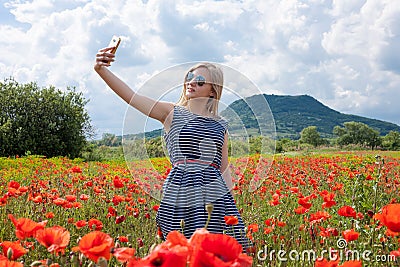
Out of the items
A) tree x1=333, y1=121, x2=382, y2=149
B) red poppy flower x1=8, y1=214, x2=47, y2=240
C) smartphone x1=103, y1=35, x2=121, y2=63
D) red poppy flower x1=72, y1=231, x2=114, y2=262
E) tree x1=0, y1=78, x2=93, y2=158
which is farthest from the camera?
tree x1=333, y1=121, x2=382, y2=149

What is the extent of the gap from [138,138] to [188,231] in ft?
2.30

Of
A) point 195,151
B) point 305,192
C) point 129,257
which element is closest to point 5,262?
point 129,257

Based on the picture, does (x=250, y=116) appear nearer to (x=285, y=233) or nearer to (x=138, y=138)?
(x=138, y=138)

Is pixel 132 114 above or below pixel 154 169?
Answer: above

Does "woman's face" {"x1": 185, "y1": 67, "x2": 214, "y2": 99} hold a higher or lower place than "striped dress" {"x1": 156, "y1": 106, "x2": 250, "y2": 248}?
higher

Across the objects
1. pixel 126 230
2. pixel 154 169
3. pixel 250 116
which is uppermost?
pixel 250 116

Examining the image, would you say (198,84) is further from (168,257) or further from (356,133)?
(356,133)

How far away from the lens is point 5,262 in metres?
1.20

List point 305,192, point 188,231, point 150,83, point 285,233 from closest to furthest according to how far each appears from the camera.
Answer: point 150,83, point 188,231, point 285,233, point 305,192

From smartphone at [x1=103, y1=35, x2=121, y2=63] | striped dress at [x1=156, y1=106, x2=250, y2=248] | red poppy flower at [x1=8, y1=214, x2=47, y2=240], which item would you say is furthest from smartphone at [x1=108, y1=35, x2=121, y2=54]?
red poppy flower at [x1=8, y1=214, x2=47, y2=240]

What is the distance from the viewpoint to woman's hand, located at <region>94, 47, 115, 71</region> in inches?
112

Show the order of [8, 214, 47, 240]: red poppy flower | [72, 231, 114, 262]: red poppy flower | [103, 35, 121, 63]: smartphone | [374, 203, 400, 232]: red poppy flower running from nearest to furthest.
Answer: [72, 231, 114, 262]: red poppy flower
[8, 214, 47, 240]: red poppy flower
[374, 203, 400, 232]: red poppy flower
[103, 35, 121, 63]: smartphone

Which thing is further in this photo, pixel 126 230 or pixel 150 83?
pixel 126 230

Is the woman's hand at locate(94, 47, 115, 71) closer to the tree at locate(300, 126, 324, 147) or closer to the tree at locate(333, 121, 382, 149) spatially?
the tree at locate(300, 126, 324, 147)
